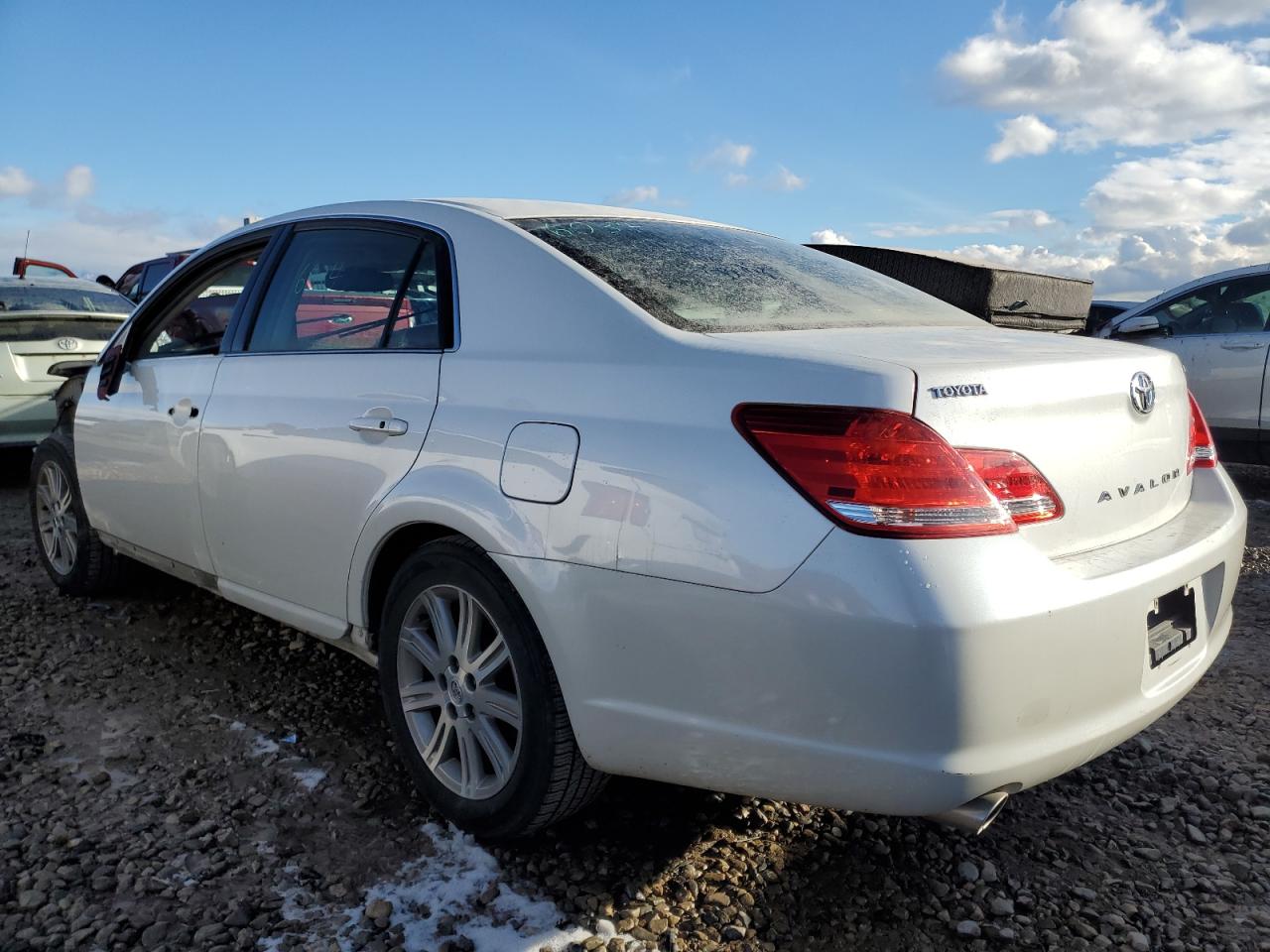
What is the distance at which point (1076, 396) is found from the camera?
2.05 metres

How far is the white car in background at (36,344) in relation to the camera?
652cm

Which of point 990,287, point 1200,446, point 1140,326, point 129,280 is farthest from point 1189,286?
point 129,280

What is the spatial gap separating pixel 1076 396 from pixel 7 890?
255cm

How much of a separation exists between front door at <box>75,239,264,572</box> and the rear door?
0.15m

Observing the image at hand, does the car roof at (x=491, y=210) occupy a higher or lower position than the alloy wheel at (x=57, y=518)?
higher

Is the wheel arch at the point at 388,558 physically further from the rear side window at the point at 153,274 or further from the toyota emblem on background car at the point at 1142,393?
the rear side window at the point at 153,274

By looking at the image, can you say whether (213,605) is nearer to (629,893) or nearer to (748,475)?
(629,893)

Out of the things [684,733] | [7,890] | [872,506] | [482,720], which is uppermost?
[872,506]

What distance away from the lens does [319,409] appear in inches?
109

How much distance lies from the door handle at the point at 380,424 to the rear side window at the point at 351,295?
21 cm

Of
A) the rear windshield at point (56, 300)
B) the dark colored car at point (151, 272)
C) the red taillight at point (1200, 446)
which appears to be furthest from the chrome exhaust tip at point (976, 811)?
the dark colored car at point (151, 272)

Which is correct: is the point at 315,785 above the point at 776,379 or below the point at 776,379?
below

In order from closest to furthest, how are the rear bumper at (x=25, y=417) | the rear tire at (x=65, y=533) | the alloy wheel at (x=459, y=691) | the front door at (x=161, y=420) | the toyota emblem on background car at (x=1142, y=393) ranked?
the toyota emblem on background car at (x=1142, y=393) → the alloy wheel at (x=459, y=691) → the front door at (x=161, y=420) → the rear tire at (x=65, y=533) → the rear bumper at (x=25, y=417)

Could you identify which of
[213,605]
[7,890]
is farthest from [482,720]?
[213,605]
